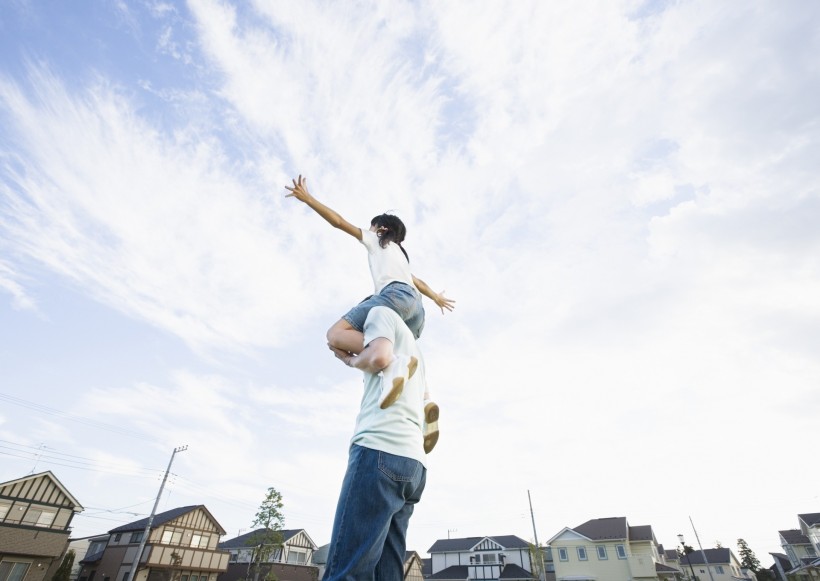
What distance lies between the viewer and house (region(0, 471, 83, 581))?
972 inches

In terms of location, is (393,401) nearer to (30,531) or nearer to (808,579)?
(30,531)

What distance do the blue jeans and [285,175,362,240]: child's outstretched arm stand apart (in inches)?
78.0

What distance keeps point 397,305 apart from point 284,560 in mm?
51287

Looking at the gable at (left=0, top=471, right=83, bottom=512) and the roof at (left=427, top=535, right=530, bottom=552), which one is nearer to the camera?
the gable at (left=0, top=471, right=83, bottom=512)

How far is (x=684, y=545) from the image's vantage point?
1702 inches

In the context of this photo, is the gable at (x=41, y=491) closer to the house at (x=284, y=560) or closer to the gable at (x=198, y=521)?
the gable at (x=198, y=521)

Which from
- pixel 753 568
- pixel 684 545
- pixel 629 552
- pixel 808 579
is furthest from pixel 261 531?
pixel 753 568

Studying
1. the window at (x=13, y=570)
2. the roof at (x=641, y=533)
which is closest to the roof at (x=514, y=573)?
the roof at (x=641, y=533)

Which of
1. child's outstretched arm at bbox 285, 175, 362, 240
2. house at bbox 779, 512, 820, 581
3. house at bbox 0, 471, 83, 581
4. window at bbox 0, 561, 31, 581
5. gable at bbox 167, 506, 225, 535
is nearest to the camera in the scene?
child's outstretched arm at bbox 285, 175, 362, 240

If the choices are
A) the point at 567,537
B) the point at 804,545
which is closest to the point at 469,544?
the point at 567,537

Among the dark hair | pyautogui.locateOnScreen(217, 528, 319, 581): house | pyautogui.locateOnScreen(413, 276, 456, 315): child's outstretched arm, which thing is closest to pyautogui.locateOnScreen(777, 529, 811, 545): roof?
pyautogui.locateOnScreen(217, 528, 319, 581): house

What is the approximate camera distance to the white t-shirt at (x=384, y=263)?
299 cm

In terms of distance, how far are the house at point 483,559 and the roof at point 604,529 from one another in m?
6.47

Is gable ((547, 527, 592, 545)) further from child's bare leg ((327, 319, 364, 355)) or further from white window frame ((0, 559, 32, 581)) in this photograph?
child's bare leg ((327, 319, 364, 355))
